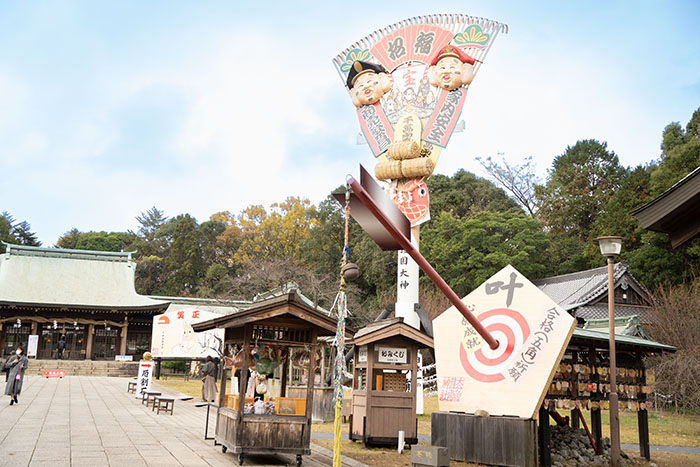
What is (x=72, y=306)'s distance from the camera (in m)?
34.8

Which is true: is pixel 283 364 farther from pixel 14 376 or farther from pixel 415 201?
pixel 415 201

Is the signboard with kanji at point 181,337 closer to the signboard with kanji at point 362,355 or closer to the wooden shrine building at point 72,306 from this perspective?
the wooden shrine building at point 72,306

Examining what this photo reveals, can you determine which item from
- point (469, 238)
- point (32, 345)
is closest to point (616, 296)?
point (469, 238)

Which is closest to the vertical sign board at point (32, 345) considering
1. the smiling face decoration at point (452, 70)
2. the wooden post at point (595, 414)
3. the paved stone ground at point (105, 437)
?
the paved stone ground at point (105, 437)

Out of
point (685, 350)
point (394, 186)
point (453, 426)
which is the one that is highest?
point (394, 186)

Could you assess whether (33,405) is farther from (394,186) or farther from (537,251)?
(537,251)

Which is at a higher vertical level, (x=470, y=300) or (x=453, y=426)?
(x=470, y=300)

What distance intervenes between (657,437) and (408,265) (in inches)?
334

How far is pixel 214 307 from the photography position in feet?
121

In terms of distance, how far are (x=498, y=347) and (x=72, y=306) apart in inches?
1276

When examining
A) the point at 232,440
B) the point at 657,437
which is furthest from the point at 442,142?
the point at 232,440

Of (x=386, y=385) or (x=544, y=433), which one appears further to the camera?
(x=386, y=385)

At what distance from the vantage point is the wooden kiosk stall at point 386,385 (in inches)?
426

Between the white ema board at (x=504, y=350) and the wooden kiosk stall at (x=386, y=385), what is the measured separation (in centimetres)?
149
